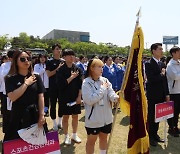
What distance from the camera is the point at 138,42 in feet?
11.5

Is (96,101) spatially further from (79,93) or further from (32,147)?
(79,93)

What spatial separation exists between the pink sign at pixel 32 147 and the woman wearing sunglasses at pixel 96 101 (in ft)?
2.55

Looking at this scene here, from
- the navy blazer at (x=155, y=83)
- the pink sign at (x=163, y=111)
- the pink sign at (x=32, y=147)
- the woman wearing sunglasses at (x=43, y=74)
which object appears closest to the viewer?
the pink sign at (x=32, y=147)

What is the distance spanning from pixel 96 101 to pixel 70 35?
102637 millimetres

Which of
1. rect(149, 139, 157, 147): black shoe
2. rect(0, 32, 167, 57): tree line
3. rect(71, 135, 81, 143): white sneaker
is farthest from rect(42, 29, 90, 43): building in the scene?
rect(149, 139, 157, 147): black shoe

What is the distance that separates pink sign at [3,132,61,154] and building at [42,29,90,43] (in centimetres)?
9850

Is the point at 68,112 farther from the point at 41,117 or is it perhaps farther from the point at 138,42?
the point at 138,42

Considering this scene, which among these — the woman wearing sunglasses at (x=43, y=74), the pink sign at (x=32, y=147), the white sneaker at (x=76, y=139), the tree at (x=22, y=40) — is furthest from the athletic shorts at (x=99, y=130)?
the tree at (x=22, y=40)

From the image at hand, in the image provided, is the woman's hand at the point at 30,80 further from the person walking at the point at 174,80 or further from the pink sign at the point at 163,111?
the person walking at the point at 174,80

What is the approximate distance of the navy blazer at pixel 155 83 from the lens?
506cm

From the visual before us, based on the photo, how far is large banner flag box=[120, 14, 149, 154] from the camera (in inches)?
141

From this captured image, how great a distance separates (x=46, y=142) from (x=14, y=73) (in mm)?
994

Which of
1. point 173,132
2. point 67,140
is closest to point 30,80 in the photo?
point 67,140

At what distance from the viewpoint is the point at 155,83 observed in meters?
5.17
